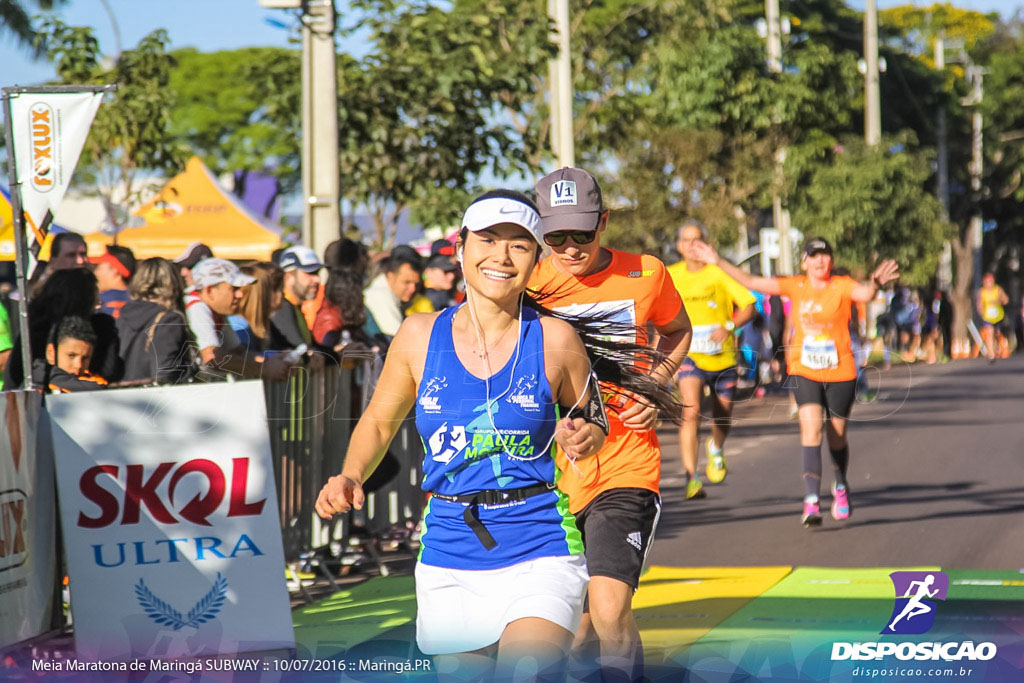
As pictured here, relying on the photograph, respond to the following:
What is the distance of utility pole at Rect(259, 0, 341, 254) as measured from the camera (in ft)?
37.7

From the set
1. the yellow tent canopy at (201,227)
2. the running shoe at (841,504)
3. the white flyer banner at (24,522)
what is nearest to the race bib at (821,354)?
the running shoe at (841,504)

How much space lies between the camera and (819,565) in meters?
9.13

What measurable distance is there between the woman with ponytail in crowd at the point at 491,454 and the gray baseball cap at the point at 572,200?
1369mm

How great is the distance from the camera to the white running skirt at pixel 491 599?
389 cm

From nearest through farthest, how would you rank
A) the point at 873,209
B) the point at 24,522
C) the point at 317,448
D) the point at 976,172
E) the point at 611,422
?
the point at 611,422 → the point at 24,522 → the point at 317,448 → the point at 873,209 → the point at 976,172

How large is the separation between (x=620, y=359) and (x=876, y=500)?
25.9 ft

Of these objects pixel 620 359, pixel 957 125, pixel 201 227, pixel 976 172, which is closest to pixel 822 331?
pixel 620 359

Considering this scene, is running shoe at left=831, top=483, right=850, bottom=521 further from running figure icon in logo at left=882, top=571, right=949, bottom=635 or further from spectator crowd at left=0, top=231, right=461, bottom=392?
spectator crowd at left=0, top=231, right=461, bottom=392

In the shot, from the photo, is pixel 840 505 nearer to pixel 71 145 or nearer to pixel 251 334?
pixel 251 334

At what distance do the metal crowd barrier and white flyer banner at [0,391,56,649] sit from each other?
1751mm

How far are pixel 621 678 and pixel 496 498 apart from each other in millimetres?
944

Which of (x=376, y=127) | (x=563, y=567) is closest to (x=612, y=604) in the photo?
(x=563, y=567)

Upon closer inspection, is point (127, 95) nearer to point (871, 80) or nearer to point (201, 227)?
point (201, 227)

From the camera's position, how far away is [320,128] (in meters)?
11.8
